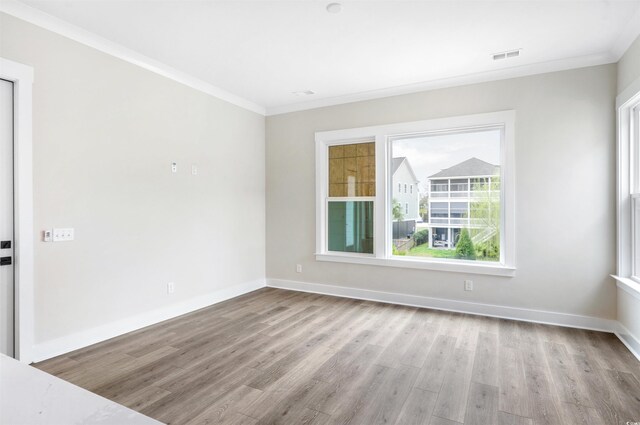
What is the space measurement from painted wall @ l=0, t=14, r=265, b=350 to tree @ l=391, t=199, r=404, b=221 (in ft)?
7.43

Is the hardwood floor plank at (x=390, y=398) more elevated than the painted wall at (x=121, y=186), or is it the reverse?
the painted wall at (x=121, y=186)

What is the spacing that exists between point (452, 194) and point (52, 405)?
4.43 meters

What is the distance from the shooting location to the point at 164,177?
155 inches

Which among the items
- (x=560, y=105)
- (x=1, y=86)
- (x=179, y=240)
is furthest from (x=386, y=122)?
(x=1, y=86)

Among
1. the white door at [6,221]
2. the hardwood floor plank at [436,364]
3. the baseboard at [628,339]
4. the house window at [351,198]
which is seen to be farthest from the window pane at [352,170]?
the white door at [6,221]

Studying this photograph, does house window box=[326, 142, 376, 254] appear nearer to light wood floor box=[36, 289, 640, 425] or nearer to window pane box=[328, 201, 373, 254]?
window pane box=[328, 201, 373, 254]

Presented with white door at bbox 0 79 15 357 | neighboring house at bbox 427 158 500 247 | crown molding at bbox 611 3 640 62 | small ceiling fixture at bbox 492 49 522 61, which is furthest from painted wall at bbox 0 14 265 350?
crown molding at bbox 611 3 640 62

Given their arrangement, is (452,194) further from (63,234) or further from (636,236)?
(63,234)

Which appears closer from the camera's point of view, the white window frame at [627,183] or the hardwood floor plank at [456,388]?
the hardwood floor plank at [456,388]

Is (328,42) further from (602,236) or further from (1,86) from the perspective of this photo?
(602,236)

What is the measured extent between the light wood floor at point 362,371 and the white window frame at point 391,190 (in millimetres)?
692

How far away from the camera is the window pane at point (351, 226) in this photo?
195 inches

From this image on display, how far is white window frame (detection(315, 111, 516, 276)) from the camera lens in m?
3.96

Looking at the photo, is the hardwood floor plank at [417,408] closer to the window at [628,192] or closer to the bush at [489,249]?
the bush at [489,249]
